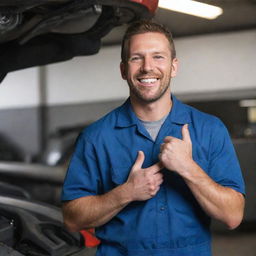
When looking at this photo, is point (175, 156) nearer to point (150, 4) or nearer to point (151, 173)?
point (151, 173)

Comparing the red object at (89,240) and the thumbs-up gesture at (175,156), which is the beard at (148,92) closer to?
the thumbs-up gesture at (175,156)

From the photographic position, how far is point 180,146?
4.06ft

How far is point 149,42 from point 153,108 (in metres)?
0.20

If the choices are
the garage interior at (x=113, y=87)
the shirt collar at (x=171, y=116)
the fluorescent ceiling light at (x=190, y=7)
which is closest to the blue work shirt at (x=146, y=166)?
the shirt collar at (x=171, y=116)

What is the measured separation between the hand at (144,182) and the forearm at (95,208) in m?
0.02

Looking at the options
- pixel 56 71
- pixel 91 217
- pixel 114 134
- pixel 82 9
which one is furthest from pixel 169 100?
pixel 56 71

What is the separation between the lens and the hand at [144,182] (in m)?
1.25

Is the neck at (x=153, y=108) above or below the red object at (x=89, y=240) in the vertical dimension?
above

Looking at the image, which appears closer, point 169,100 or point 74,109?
point 169,100

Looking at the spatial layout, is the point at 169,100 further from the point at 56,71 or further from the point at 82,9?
the point at 56,71

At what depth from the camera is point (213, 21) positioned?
7.24 meters

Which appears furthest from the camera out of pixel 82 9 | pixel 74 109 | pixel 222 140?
pixel 74 109

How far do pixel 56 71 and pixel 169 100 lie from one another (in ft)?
24.5

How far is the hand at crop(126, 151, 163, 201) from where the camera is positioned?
125cm
